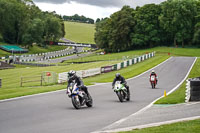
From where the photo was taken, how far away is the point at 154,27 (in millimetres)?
113000

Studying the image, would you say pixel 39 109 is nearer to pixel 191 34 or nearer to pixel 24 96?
pixel 24 96

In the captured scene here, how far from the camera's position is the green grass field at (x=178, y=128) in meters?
9.70

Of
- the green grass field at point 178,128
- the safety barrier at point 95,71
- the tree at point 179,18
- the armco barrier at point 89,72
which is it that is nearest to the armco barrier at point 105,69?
the safety barrier at point 95,71

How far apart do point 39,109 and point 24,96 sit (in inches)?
219

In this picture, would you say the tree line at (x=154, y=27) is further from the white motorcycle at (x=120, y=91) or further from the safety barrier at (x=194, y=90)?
the safety barrier at (x=194, y=90)

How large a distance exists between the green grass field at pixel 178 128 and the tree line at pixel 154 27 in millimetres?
94952

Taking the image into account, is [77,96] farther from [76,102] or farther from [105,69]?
[105,69]

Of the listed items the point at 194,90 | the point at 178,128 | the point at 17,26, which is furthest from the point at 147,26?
the point at 178,128

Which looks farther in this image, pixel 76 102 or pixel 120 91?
pixel 120 91

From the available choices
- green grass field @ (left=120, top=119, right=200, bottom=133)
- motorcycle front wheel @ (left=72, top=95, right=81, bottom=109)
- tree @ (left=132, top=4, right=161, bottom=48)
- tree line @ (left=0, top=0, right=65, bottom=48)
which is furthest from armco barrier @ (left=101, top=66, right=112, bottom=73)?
tree line @ (left=0, top=0, right=65, bottom=48)

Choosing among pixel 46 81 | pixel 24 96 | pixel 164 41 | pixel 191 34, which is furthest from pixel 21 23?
pixel 24 96

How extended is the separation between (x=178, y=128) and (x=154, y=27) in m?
105

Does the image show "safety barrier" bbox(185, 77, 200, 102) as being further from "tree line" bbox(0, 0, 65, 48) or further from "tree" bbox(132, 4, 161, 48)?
"tree line" bbox(0, 0, 65, 48)

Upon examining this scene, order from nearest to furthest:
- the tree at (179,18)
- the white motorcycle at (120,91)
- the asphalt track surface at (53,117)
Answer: the asphalt track surface at (53,117) → the white motorcycle at (120,91) → the tree at (179,18)
